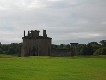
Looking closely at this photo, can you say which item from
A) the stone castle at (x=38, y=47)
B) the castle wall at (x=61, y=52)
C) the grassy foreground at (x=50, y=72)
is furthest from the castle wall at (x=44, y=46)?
the grassy foreground at (x=50, y=72)

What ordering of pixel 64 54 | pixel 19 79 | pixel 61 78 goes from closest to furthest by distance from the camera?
pixel 19 79 < pixel 61 78 < pixel 64 54

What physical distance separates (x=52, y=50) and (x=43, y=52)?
3127 mm

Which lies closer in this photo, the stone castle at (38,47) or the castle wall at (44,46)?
the stone castle at (38,47)

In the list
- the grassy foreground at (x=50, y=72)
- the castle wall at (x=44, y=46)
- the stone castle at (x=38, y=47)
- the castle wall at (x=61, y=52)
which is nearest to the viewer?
the grassy foreground at (x=50, y=72)

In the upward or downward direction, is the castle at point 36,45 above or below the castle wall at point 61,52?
above

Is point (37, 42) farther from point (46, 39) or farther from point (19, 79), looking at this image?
point (19, 79)

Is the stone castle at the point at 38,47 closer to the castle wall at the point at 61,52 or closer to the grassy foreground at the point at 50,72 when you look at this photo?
the castle wall at the point at 61,52

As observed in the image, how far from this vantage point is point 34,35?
300 ft

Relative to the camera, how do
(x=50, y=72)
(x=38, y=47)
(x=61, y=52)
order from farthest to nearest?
(x=38, y=47) < (x=61, y=52) < (x=50, y=72)

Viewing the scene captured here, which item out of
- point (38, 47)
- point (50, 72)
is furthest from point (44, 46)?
point (50, 72)

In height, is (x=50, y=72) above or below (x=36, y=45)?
below

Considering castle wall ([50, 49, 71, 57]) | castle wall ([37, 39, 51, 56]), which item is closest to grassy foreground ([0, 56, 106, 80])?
castle wall ([50, 49, 71, 57])

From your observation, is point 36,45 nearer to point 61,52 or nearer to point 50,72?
point 61,52

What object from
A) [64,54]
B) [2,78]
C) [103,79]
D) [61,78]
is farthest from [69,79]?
[64,54]
